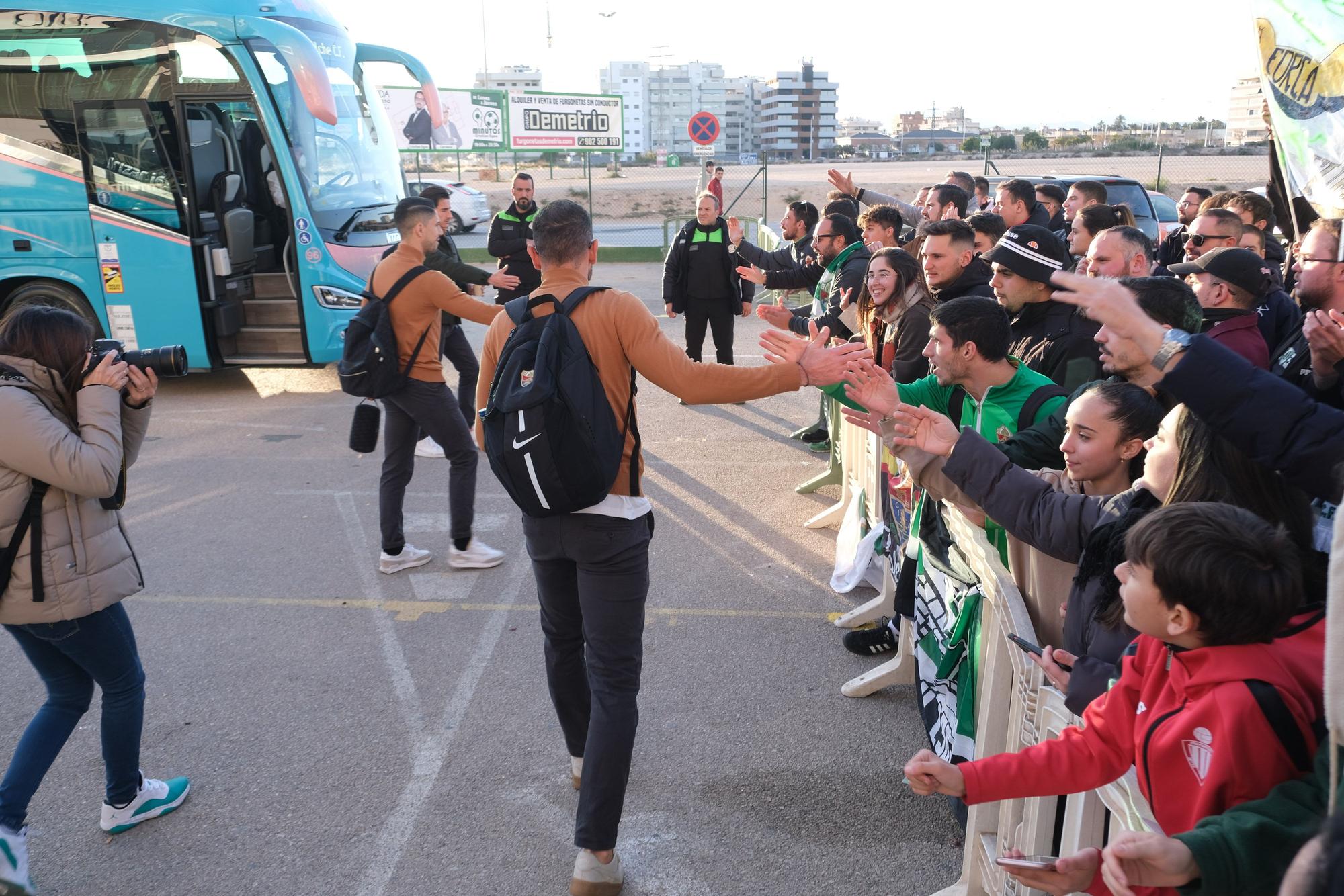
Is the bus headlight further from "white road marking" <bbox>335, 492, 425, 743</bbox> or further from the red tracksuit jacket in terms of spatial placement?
the red tracksuit jacket

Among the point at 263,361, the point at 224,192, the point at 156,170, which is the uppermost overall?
the point at 156,170

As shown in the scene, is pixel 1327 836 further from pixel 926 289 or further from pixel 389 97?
pixel 389 97

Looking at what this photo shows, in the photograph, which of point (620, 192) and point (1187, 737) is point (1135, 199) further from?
point (620, 192)

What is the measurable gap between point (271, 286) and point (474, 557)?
6.19 metres

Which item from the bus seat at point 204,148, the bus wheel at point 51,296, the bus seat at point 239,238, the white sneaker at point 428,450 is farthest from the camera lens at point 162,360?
the bus seat at point 204,148

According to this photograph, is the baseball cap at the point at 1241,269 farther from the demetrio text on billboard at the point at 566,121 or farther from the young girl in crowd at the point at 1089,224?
the demetrio text on billboard at the point at 566,121

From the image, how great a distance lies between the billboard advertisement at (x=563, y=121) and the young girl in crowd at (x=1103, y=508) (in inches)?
1315

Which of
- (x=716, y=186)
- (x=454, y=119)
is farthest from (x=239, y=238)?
(x=454, y=119)

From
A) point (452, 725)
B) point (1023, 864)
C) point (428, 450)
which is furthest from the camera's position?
point (428, 450)

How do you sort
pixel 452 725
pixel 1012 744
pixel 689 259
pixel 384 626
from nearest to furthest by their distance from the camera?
pixel 1012 744 < pixel 452 725 < pixel 384 626 < pixel 689 259

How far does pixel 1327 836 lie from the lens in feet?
2.71

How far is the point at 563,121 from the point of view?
34.7m

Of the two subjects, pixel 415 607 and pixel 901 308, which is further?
pixel 415 607

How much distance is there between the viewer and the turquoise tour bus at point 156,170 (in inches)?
355
